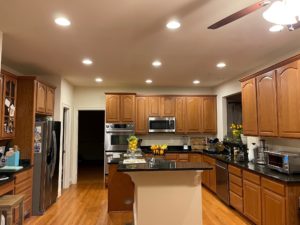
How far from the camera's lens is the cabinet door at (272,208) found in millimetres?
2930

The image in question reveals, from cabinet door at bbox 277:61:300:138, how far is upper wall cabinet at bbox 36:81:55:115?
3971 millimetres

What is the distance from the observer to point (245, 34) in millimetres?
3102

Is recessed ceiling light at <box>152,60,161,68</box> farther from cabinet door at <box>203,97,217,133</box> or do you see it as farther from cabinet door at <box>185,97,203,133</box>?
cabinet door at <box>203,97,217,133</box>

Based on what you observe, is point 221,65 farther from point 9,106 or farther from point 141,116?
point 9,106

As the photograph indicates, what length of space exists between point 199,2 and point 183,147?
5.07m

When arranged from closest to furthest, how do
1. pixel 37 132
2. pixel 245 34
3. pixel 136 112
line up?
pixel 245 34, pixel 37 132, pixel 136 112

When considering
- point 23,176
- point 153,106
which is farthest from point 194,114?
point 23,176

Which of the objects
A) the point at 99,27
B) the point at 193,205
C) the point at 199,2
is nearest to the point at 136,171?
the point at 193,205

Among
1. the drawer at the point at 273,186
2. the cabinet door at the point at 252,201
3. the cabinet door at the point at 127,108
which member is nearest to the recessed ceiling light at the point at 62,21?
the drawer at the point at 273,186

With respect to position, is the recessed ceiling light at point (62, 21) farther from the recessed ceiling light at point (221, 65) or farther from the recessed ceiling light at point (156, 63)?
the recessed ceiling light at point (221, 65)

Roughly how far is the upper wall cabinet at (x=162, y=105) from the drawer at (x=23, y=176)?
3488mm

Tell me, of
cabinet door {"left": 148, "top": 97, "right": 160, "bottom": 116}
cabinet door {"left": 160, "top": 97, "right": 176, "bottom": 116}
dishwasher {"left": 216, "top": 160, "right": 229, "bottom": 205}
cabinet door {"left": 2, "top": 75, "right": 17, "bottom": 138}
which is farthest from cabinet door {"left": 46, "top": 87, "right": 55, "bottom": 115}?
dishwasher {"left": 216, "top": 160, "right": 229, "bottom": 205}

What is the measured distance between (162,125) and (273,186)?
3.83 m

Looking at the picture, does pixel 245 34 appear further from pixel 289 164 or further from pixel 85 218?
pixel 85 218
